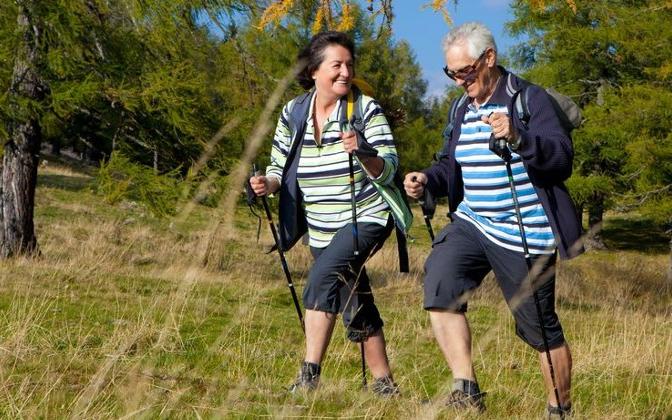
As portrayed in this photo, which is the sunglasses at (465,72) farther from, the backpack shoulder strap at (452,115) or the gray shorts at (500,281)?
the gray shorts at (500,281)

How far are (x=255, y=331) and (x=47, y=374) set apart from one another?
2471mm

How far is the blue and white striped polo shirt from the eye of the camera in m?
4.07

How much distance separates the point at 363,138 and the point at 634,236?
33934 mm

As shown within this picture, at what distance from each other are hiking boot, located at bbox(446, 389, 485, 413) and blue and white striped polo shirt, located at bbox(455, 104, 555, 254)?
25.9 inches

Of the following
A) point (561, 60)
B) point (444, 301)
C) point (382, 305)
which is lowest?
point (382, 305)

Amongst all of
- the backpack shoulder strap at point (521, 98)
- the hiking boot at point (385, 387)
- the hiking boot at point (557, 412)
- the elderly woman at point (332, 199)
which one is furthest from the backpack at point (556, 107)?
the hiking boot at point (385, 387)

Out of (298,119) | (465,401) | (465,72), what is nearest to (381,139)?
(298,119)

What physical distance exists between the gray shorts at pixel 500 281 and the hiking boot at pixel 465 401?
35cm

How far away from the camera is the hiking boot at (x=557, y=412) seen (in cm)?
404

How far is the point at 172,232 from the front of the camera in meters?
17.4

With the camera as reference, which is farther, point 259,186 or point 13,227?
point 13,227

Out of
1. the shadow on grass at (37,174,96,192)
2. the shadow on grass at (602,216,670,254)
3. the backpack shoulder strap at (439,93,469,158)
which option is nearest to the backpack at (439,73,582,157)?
the backpack shoulder strap at (439,93,469,158)

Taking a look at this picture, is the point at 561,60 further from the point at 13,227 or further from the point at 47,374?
the point at 47,374

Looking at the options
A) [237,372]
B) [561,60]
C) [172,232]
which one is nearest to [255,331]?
[237,372]
